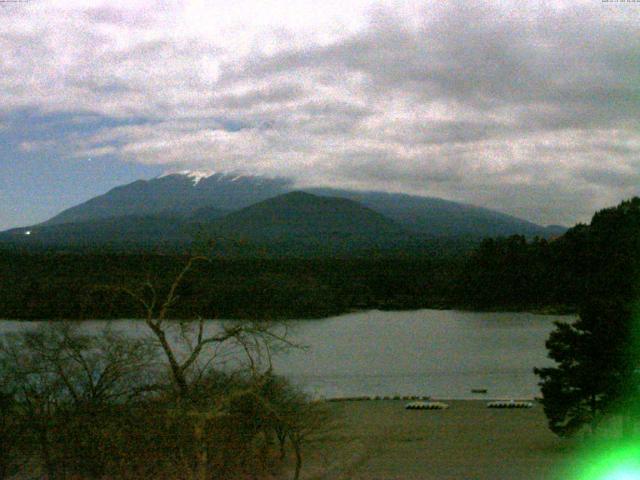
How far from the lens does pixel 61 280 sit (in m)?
24.6

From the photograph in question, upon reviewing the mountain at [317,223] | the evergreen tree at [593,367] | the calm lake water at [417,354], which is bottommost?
the calm lake water at [417,354]

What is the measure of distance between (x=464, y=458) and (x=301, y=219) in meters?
92.8

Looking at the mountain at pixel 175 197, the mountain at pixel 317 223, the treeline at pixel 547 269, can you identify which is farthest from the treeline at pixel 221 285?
the mountain at pixel 175 197

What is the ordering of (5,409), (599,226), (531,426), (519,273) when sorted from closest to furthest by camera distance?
(5,409)
(531,426)
(519,273)
(599,226)

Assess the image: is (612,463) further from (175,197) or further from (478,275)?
(175,197)

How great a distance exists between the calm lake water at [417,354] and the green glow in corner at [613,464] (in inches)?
349

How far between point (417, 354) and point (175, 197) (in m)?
128

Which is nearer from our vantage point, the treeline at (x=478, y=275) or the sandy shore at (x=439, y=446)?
the sandy shore at (x=439, y=446)

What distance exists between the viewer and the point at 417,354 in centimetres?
3225

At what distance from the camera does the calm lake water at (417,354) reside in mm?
24531

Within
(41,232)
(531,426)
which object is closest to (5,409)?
(531,426)

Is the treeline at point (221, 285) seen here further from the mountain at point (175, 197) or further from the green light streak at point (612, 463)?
the mountain at point (175, 197)

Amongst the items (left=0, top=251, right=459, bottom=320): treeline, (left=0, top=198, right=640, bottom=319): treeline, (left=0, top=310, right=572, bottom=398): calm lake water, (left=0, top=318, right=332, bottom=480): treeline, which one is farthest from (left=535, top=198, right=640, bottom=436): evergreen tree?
(left=0, top=198, right=640, bottom=319): treeline

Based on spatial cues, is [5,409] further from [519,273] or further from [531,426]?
[519,273]
